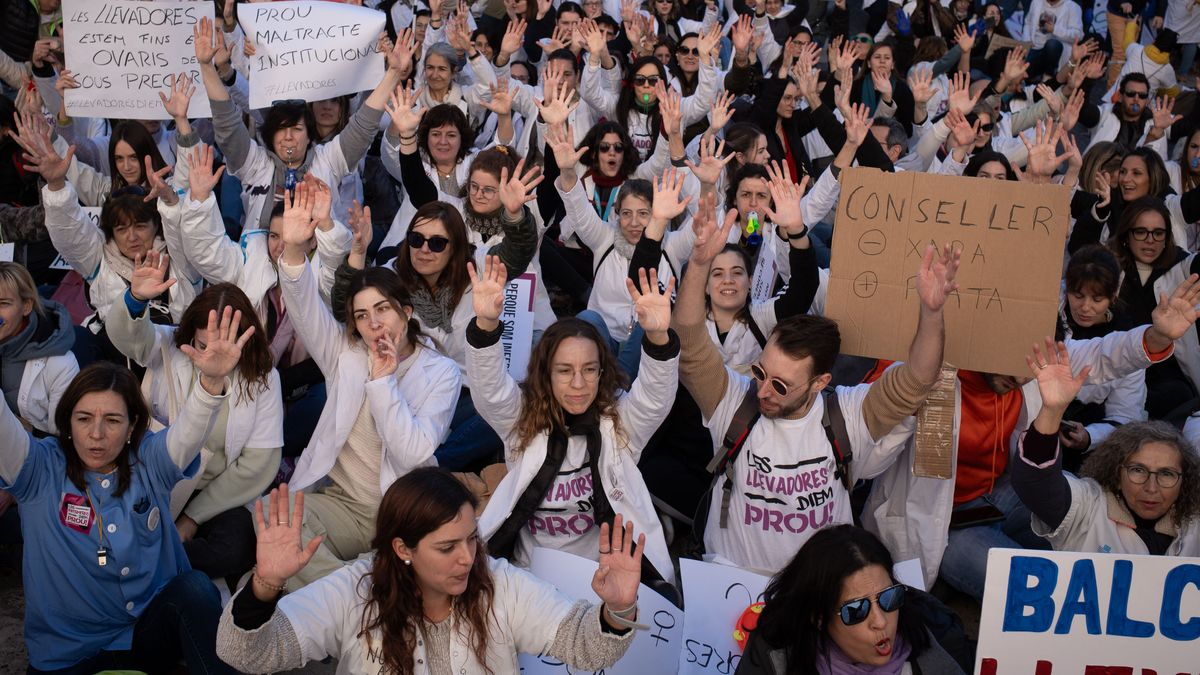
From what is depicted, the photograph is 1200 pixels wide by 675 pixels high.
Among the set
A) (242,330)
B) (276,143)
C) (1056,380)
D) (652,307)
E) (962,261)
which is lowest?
(1056,380)

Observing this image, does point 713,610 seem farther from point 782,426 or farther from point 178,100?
point 178,100

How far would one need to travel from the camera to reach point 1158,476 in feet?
13.6

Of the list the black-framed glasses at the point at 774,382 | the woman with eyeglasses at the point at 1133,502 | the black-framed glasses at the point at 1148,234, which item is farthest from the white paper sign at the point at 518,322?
the black-framed glasses at the point at 1148,234

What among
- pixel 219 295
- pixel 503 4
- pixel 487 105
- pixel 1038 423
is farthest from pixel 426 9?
pixel 1038 423

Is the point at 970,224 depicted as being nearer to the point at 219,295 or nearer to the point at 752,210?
the point at 752,210

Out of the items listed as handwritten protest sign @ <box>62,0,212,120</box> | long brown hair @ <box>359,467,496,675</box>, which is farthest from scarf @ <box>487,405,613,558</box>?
handwritten protest sign @ <box>62,0,212,120</box>

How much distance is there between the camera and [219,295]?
15.0 feet

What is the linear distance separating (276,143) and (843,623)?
16.6ft

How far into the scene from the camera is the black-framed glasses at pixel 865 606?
10.5 feet

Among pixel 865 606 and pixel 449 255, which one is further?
pixel 449 255

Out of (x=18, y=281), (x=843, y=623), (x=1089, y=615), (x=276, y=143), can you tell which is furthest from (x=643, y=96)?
(x=843, y=623)

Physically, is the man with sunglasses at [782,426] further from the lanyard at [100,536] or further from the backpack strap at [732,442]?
the lanyard at [100,536]

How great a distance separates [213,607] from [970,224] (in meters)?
3.06

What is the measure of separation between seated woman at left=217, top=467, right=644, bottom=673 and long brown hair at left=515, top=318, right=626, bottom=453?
96cm
